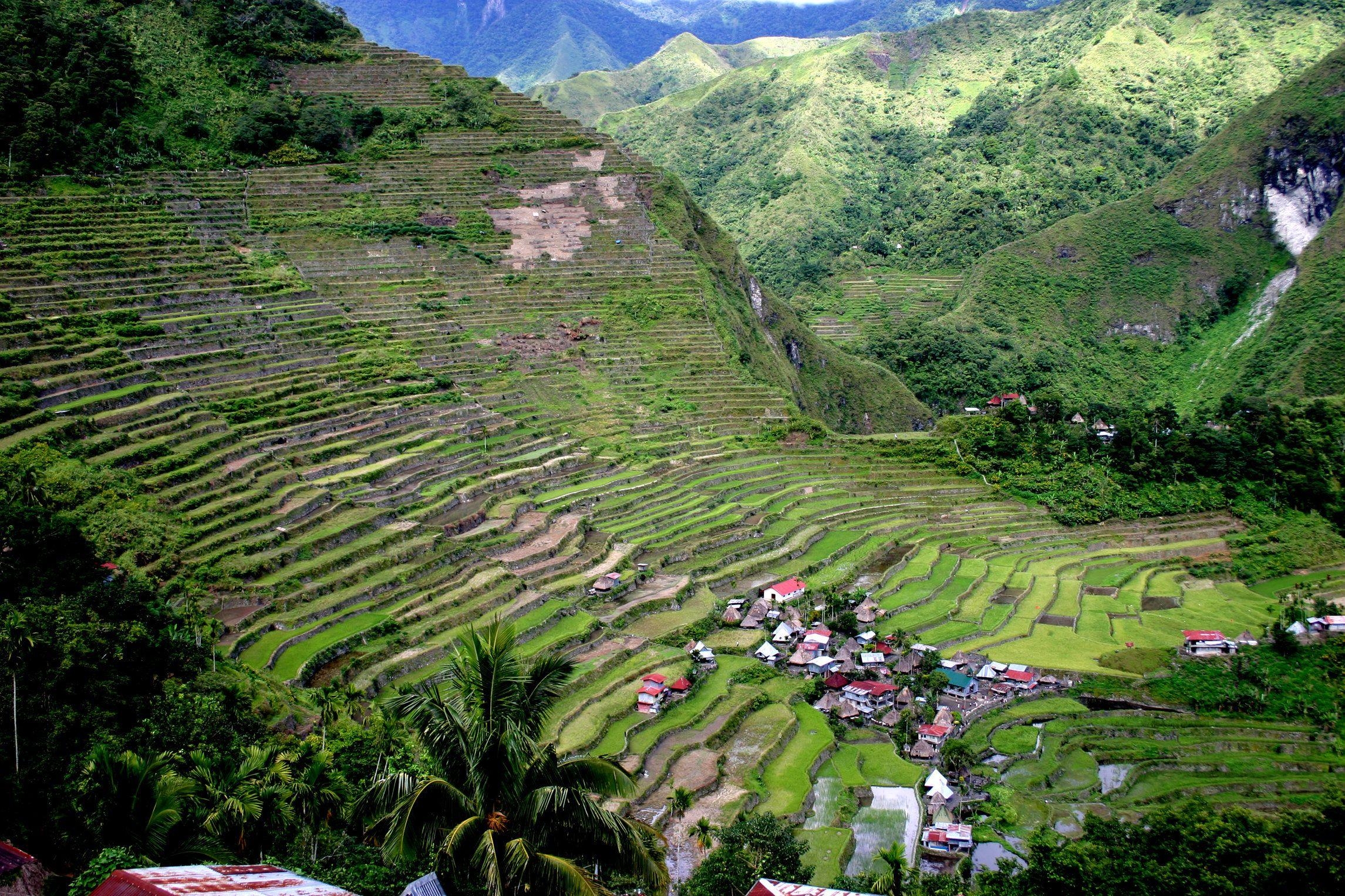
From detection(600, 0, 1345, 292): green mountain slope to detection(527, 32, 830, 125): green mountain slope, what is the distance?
1570 centimetres

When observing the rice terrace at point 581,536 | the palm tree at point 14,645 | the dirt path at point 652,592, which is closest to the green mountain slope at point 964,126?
the rice terrace at point 581,536

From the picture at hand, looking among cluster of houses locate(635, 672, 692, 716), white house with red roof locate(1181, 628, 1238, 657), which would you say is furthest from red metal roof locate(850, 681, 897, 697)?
white house with red roof locate(1181, 628, 1238, 657)

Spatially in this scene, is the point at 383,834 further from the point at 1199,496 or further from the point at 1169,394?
the point at 1169,394

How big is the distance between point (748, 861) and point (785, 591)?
13096 mm

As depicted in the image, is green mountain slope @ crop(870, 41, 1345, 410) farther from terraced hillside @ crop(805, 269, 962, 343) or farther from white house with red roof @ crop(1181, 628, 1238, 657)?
white house with red roof @ crop(1181, 628, 1238, 657)

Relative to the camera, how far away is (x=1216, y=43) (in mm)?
99062

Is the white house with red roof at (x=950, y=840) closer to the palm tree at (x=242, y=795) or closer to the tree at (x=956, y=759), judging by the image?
the tree at (x=956, y=759)

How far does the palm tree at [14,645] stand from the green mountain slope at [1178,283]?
182 ft

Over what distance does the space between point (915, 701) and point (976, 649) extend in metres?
3.97

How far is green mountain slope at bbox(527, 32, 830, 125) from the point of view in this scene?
13138 cm

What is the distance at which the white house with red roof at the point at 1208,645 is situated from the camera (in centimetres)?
2623

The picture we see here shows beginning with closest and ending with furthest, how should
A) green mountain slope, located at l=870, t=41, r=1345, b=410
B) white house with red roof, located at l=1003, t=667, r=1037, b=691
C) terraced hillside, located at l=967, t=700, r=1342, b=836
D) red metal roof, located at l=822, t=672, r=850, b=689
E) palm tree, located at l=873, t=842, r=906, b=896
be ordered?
palm tree, located at l=873, t=842, r=906, b=896, terraced hillside, located at l=967, t=700, r=1342, b=836, red metal roof, located at l=822, t=672, r=850, b=689, white house with red roof, located at l=1003, t=667, r=1037, b=691, green mountain slope, located at l=870, t=41, r=1345, b=410

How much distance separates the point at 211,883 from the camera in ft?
23.1

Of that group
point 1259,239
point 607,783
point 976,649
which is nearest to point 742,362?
point 976,649
